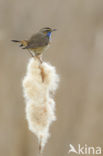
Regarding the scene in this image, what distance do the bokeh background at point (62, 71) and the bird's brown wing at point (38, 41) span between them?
0.55 m

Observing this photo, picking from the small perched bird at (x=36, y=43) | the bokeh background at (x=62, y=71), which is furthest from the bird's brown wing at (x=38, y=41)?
the bokeh background at (x=62, y=71)

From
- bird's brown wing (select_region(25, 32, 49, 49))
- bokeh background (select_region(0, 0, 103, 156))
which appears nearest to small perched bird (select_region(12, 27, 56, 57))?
bird's brown wing (select_region(25, 32, 49, 49))

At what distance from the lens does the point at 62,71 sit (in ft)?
4.28

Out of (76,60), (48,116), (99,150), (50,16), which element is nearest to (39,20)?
(50,16)

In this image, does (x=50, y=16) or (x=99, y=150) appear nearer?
(x=99, y=150)

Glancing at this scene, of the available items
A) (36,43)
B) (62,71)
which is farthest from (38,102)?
(62,71)

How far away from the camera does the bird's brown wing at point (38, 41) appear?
25.2 inches

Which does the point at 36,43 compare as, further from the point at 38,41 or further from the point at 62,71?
the point at 62,71

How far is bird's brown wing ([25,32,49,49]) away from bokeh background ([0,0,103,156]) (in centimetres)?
55

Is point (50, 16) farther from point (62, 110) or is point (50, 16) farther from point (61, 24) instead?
point (62, 110)

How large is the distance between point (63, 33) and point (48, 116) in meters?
0.82

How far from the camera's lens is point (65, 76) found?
1310mm

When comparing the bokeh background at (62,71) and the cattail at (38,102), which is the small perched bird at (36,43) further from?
the bokeh background at (62,71)

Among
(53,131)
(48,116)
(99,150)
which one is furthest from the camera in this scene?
(53,131)
